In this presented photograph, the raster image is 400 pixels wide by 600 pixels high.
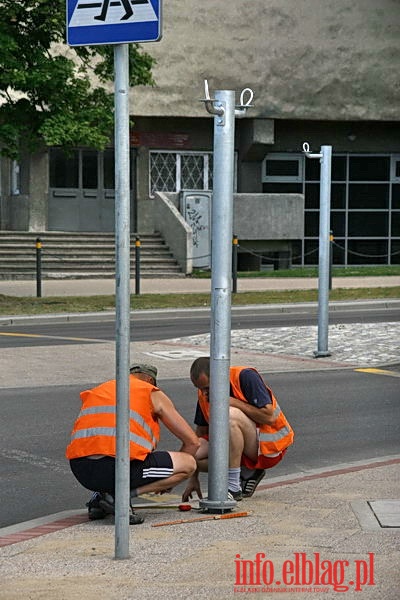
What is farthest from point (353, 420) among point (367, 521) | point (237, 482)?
point (367, 521)

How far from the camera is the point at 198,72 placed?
127 ft

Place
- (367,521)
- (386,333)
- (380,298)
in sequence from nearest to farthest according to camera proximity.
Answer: (367,521) → (386,333) → (380,298)

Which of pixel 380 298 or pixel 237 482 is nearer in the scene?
pixel 237 482

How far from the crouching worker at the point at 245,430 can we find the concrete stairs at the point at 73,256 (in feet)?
81.8

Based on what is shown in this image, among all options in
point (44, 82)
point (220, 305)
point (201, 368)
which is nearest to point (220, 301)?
point (220, 305)

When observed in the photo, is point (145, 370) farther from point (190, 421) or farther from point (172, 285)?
point (172, 285)

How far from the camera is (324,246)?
16.3 m

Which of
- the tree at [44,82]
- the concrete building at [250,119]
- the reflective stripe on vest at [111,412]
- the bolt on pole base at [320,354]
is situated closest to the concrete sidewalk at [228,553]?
the reflective stripe on vest at [111,412]

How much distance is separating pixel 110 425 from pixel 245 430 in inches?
40.1

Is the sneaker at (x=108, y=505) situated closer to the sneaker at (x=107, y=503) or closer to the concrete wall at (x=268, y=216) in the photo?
the sneaker at (x=107, y=503)

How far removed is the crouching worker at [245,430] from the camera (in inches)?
319

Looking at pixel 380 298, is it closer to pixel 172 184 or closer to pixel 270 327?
pixel 270 327

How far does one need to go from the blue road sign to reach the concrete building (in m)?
30.3

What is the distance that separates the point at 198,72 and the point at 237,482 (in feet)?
104
